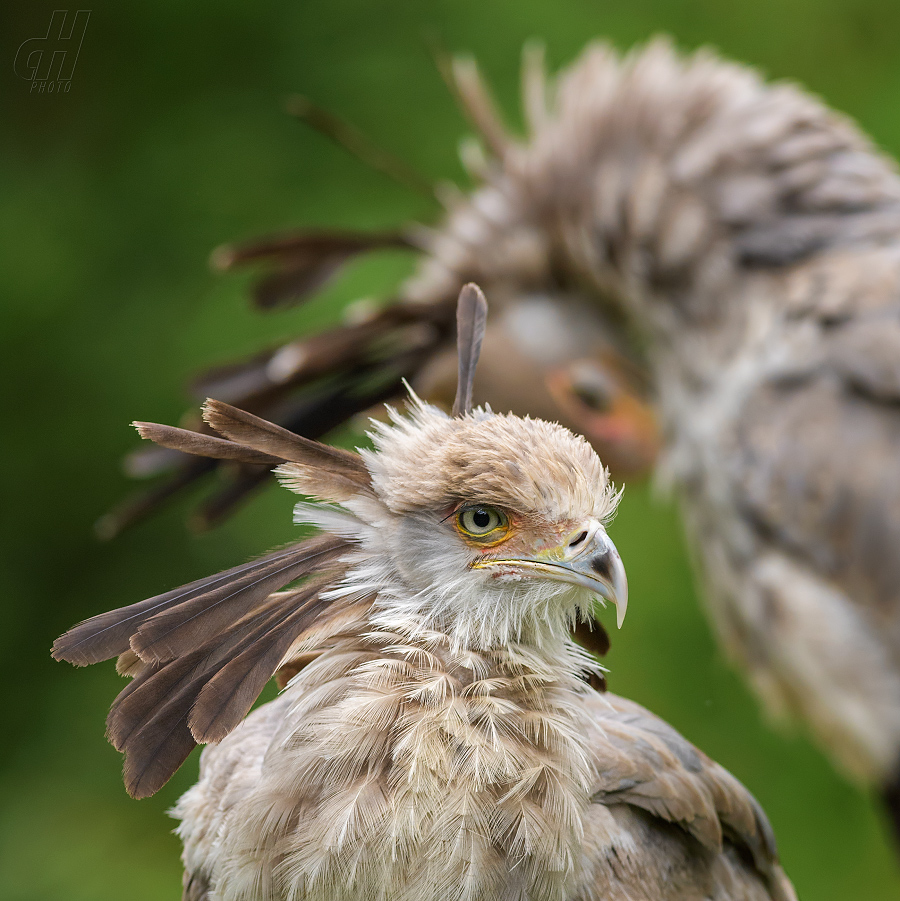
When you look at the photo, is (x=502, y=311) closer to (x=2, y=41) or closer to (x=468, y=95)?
(x=468, y=95)

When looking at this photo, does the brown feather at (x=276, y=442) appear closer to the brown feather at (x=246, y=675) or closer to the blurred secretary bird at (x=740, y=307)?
the brown feather at (x=246, y=675)

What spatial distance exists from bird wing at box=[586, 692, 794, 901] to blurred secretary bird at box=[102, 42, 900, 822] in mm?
722

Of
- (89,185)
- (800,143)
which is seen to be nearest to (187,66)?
(89,185)

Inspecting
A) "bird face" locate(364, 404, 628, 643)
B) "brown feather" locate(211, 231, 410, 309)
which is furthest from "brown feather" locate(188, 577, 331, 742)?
"brown feather" locate(211, 231, 410, 309)

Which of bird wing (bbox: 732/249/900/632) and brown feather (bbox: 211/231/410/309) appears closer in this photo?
bird wing (bbox: 732/249/900/632)

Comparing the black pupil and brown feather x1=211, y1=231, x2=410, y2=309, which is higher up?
A: the black pupil

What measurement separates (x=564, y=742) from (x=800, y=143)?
4.84 feet

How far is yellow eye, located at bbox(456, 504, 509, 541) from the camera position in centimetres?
88

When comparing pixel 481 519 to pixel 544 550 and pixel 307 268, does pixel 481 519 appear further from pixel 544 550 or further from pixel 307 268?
pixel 307 268

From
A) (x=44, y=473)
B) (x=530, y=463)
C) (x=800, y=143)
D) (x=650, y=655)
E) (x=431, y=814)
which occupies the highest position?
(x=800, y=143)

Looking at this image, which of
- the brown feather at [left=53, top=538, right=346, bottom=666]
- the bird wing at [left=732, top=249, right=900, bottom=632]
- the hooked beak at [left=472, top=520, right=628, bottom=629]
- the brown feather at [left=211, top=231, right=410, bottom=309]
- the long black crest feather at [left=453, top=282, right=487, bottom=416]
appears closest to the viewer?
the brown feather at [left=53, top=538, right=346, bottom=666]

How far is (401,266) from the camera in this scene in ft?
9.39

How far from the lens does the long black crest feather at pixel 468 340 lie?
3.18 ft

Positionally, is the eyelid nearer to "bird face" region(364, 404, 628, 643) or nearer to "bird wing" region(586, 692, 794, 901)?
"bird face" region(364, 404, 628, 643)
